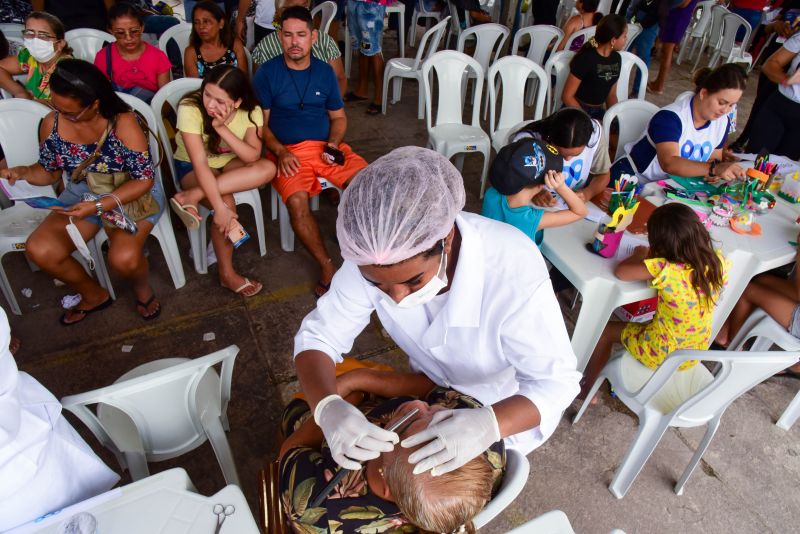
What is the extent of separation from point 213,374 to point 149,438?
32cm

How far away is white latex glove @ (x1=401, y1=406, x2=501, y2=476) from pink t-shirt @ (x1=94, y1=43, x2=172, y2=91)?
11.9ft

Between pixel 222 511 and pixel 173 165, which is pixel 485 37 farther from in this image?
pixel 222 511

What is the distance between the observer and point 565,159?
2.95m

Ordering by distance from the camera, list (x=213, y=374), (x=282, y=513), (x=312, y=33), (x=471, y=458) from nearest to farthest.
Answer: (x=471, y=458) → (x=282, y=513) → (x=213, y=374) → (x=312, y=33)

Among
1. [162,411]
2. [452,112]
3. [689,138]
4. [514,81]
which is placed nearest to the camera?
[162,411]

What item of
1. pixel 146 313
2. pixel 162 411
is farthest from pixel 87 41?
pixel 162 411

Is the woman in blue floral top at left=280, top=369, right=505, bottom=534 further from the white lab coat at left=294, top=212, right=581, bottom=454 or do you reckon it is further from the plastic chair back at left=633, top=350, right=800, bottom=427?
the plastic chair back at left=633, top=350, right=800, bottom=427

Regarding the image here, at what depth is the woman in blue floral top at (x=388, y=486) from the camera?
130 centimetres

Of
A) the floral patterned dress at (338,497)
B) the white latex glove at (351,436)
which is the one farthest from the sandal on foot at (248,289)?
the white latex glove at (351,436)

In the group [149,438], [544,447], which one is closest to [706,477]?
[544,447]

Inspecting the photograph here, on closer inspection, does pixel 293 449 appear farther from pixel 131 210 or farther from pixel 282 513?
pixel 131 210

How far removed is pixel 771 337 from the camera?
278 cm

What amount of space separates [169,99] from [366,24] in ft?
8.75

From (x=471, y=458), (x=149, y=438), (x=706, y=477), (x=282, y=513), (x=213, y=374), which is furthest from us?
(x=706, y=477)
